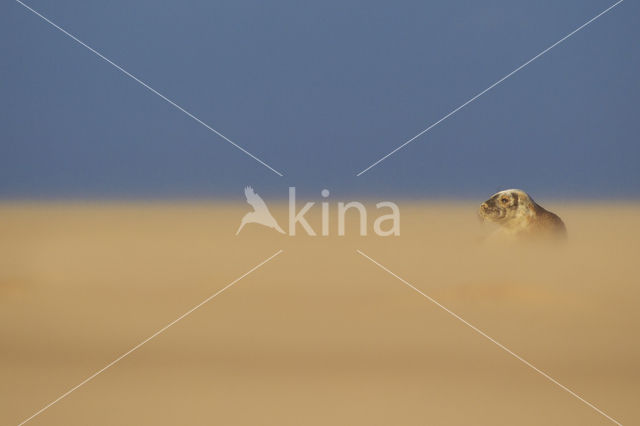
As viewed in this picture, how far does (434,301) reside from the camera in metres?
1.63

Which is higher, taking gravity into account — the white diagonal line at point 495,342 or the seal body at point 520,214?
the seal body at point 520,214

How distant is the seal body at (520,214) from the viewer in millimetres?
1611

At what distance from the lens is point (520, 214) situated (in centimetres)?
162

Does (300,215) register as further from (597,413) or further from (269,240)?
(597,413)

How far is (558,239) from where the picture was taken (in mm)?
1623

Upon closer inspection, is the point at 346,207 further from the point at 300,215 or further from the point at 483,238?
the point at 483,238

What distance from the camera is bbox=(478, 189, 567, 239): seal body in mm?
1611

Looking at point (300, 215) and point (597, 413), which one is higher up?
point (300, 215)

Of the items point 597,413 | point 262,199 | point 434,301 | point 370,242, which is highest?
point 262,199

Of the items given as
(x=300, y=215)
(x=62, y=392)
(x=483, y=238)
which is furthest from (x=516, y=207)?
(x=62, y=392)

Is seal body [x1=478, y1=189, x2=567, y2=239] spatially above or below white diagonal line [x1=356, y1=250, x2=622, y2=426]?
above

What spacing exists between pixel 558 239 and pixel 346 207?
1.76 ft

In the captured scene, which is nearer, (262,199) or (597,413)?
(597,413)

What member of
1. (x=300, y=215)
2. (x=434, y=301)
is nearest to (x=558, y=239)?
(x=434, y=301)
